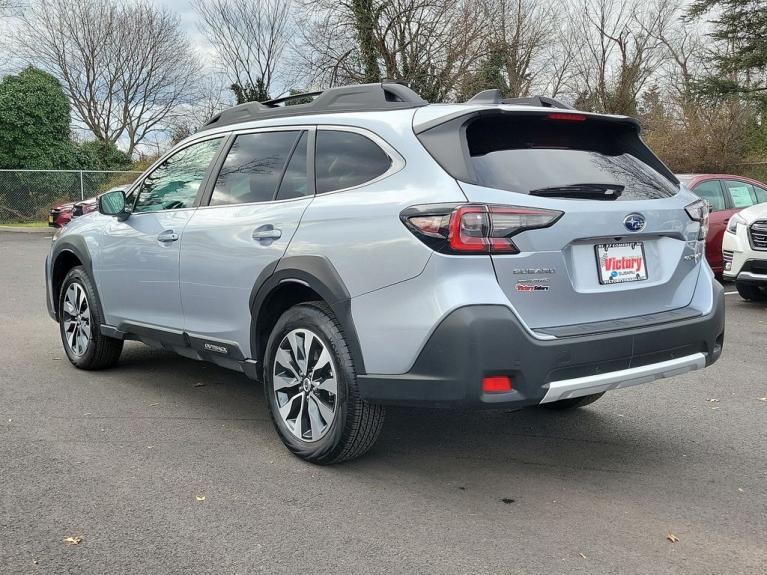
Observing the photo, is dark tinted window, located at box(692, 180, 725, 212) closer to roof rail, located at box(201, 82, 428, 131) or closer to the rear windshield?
the rear windshield

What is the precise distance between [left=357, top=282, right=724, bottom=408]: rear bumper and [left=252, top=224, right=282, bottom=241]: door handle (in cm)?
93

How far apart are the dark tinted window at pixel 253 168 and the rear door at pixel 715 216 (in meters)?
7.76

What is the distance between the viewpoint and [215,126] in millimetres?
4961

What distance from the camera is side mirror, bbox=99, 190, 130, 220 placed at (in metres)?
5.26

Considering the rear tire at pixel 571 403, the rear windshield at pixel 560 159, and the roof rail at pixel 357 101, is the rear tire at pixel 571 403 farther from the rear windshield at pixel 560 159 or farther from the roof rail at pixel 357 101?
the roof rail at pixel 357 101

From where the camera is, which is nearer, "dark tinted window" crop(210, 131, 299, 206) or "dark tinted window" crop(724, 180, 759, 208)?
"dark tinted window" crop(210, 131, 299, 206)

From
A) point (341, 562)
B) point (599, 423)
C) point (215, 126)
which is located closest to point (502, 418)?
point (599, 423)

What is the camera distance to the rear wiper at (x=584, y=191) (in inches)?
134

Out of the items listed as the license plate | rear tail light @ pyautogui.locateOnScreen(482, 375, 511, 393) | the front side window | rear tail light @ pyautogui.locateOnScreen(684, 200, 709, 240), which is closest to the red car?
rear tail light @ pyautogui.locateOnScreen(684, 200, 709, 240)

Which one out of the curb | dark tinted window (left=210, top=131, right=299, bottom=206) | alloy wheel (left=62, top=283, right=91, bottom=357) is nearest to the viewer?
dark tinted window (left=210, top=131, right=299, bottom=206)

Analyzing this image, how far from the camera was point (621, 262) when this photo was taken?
357 centimetres

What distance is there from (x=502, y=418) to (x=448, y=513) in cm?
149

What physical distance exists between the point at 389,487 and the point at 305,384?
26.0 inches

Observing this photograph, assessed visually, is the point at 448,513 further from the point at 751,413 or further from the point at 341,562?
the point at 751,413
